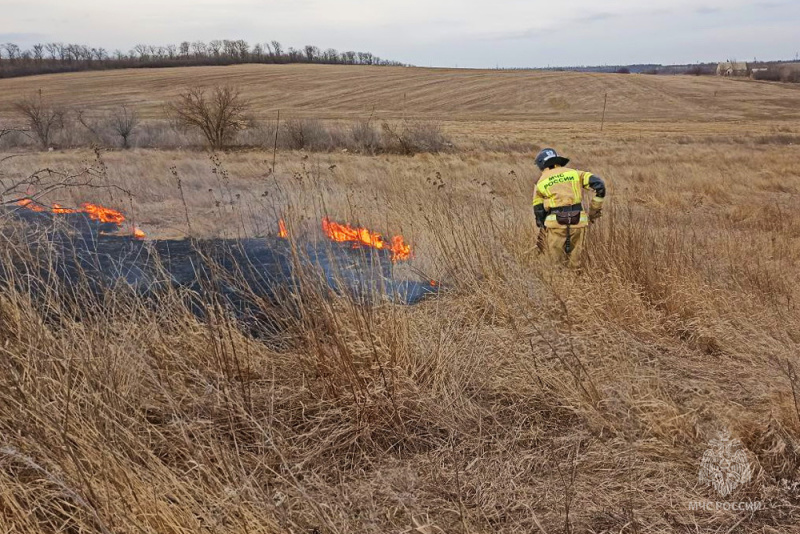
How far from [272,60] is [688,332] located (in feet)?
302

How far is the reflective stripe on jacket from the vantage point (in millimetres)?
5242

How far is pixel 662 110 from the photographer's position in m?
47.8

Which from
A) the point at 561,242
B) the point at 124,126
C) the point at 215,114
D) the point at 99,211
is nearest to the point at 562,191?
the point at 561,242

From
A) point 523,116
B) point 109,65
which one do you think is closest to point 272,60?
point 109,65

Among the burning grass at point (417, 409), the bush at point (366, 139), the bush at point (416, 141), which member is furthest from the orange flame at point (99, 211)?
the bush at point (416, 141)

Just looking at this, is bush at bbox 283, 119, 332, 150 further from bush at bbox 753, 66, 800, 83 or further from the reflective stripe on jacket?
bush at bbox 753, 66, 800, 83

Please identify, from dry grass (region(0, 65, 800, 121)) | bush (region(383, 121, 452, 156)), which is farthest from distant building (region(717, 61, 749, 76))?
bush (region(383, 121, 452, 156))

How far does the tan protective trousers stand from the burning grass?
0.88 meters

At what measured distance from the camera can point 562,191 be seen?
5.29 meters

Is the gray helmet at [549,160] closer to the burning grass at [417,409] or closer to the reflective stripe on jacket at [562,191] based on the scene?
the reflective stripe on jacket at [562,191]

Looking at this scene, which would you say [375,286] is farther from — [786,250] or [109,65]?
[109,65]

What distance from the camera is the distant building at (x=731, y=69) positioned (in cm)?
9012

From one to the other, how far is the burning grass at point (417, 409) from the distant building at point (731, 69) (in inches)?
4128

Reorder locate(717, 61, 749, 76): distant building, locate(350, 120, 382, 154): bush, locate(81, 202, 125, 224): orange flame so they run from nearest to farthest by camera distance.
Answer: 1. locate(81, 202, 125, 224): orange flame
2. locate(350, 120, 382, 154): bush
3. locate(717, 61, 749, 76): distant building
